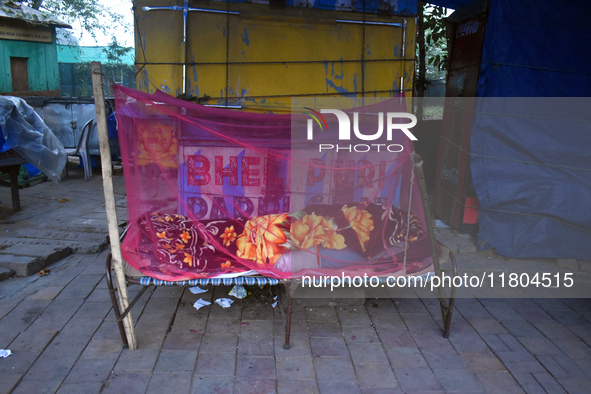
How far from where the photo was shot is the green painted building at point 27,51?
1114 centimetres

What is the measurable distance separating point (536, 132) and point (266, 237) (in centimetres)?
314

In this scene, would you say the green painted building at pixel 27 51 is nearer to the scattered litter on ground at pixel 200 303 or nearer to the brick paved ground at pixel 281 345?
the brick paved ground at pixel 281 345

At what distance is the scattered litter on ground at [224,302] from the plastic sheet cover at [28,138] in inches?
130

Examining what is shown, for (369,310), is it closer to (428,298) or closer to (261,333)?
(428,298)

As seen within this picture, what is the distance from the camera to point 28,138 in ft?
17.7

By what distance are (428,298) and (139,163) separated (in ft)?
8.95

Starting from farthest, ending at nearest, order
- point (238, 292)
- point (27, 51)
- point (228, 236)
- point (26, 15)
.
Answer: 1. point (27, 51)
2. point (26, 15)
3. point (238, 292)
4. point (228, 236)

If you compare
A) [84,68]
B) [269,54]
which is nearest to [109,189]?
[269,54]

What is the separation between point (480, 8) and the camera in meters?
4.58

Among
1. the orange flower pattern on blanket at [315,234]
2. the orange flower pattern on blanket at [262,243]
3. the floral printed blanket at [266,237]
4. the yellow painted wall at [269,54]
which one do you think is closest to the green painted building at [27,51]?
the yellow painted wall at [269,54]

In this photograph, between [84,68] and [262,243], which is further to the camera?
[84,68]

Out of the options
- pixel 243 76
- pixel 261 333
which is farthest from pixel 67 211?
pixel 261 333

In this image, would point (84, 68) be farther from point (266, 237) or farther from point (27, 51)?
point (266, 237)

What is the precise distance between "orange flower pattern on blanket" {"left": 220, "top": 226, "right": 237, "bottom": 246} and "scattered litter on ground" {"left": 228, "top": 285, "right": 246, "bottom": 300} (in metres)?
0.55
